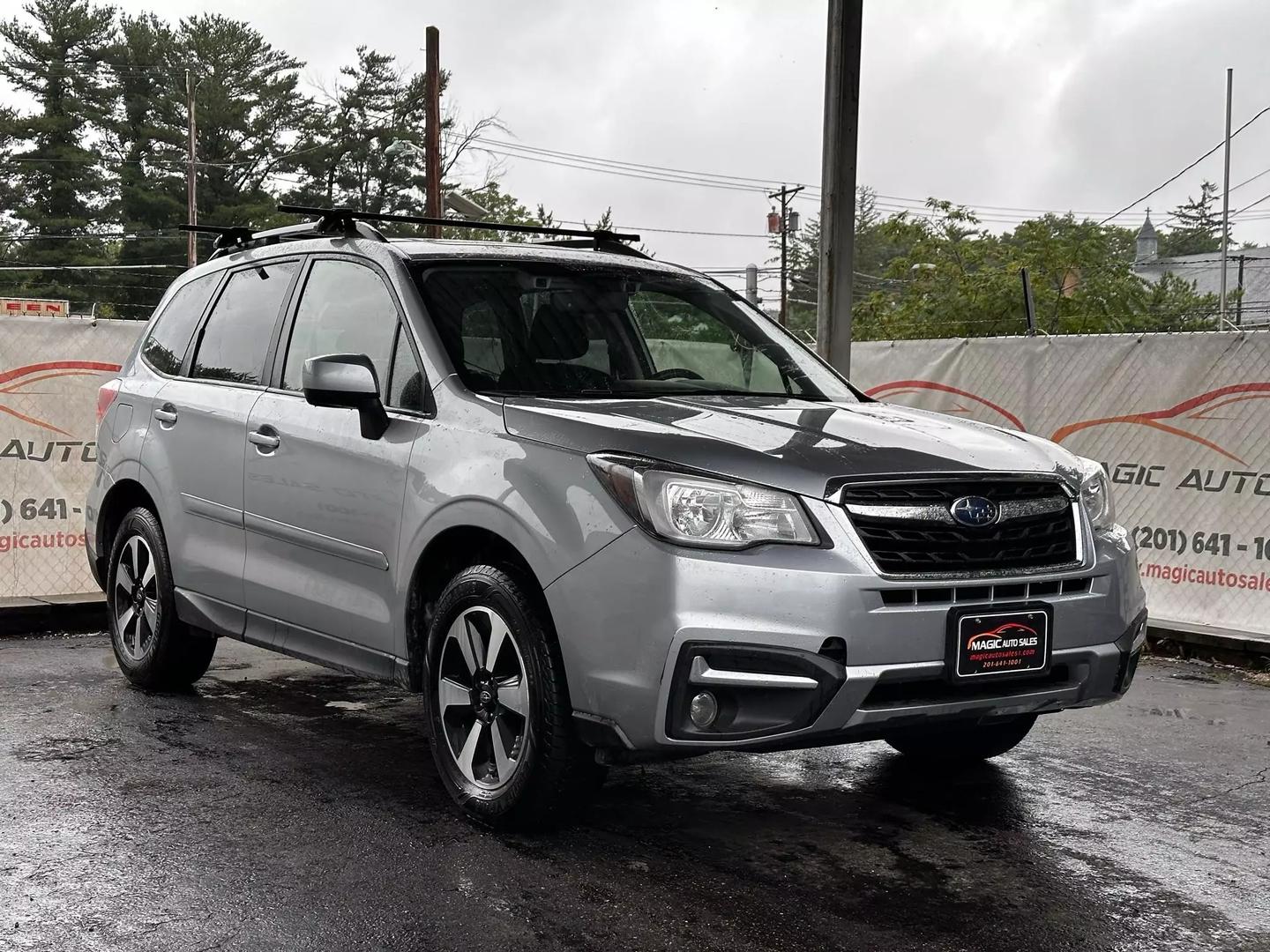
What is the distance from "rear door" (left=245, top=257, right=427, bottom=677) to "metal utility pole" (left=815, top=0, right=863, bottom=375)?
4240 mm

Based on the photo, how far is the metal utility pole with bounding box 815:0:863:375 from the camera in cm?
919

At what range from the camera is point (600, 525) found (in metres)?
4.13

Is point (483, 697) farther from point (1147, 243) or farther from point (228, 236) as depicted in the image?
point (1147, 243)

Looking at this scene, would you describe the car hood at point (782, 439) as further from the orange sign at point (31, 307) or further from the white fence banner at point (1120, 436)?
the orange sign at point (31, 307)

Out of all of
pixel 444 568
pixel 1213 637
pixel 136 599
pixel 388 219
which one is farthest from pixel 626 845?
pixel 1213 637

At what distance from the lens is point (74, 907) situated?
3.86 meters

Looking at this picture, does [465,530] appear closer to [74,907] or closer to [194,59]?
[74,907]

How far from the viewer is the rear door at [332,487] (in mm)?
4961

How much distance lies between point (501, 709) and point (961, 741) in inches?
75.5

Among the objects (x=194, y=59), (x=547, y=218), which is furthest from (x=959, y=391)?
(x=547, y=218)

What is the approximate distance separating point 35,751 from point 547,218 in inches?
2779

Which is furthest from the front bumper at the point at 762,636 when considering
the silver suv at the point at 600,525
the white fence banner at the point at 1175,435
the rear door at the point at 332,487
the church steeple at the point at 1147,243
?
→ the church steeple at the point at 1147,243

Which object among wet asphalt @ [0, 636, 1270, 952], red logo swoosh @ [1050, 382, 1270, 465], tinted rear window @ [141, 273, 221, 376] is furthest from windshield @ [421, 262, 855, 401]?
red logo swoosh @ [1050, 382, 1270, 465]

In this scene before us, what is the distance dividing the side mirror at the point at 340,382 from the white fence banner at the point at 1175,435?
5069 millimetres
